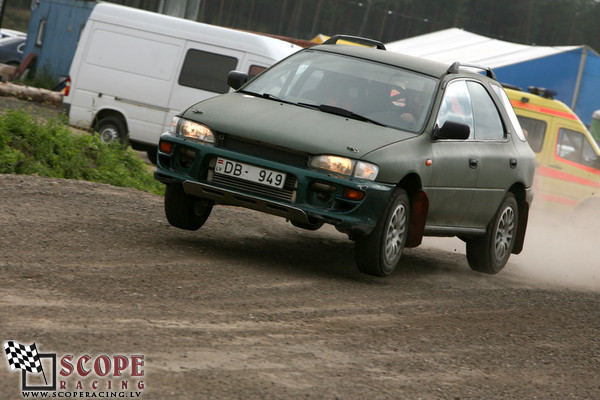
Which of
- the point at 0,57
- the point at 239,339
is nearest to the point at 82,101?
the point at 239,339

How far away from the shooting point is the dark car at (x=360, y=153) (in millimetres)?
6980

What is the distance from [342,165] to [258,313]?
1.56 metres

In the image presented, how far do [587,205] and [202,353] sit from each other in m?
12.7

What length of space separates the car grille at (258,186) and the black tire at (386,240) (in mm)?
662

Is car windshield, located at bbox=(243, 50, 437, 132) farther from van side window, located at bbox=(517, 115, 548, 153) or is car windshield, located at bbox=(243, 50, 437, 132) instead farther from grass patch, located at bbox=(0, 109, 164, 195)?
van side window, located at bbox=(517, 115, 548, 153)

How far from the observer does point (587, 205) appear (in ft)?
53.6

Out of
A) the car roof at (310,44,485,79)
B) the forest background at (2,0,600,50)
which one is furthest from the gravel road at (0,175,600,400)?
the forest background at (2,0,600,50)

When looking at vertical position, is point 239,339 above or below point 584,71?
below

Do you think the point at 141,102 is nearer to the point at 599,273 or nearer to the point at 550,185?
the point at 550,185

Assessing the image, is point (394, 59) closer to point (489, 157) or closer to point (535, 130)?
point (489, 157)

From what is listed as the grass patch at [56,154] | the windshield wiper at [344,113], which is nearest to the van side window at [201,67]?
the grass patch at [56,154]

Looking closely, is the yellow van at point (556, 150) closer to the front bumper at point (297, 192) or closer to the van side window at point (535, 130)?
the van side window at point (535, 130)

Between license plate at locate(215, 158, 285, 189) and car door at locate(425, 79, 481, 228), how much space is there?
1338 millimetres

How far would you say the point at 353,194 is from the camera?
693cm
